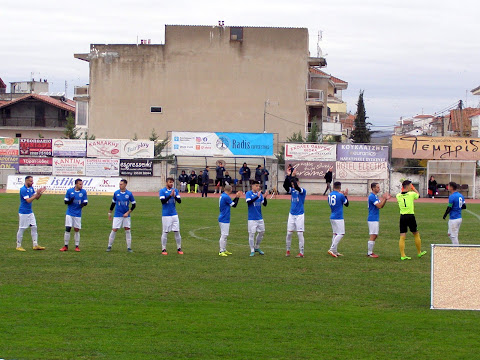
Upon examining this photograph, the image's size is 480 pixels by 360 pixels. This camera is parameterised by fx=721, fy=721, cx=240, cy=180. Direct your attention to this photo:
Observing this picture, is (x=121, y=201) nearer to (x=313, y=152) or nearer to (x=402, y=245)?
(x=402, y=245)

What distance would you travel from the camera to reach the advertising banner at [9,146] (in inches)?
2068

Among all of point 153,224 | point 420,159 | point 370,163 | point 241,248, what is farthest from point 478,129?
point 241,248

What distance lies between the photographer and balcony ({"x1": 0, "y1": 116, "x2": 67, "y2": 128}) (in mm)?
87438

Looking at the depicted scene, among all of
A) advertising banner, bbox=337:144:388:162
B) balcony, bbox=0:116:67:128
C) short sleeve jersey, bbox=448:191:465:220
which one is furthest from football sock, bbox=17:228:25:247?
balcony, bbox=0:116:67:128

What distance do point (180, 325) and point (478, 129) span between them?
6631 cm

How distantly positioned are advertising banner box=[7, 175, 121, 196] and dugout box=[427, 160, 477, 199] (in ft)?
76.2

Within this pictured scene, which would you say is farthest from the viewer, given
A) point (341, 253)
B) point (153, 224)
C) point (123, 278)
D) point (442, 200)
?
point (442, 200)

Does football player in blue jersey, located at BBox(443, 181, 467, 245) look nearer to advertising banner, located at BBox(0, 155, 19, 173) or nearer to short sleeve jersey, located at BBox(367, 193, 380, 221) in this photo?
short sleeve jersey, located at BBox(367, 193, 380, 221)

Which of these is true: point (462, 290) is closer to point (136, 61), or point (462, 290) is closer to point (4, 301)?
point (4, 301)

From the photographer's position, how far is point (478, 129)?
72688 millimetres

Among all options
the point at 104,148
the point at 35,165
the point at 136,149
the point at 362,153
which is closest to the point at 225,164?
the point at 136,149

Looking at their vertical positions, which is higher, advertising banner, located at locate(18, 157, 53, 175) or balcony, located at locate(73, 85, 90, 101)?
balcony, located at locate(73, 85, 90, 101)

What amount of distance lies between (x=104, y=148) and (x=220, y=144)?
28.0 ft

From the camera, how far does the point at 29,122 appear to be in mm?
88062
